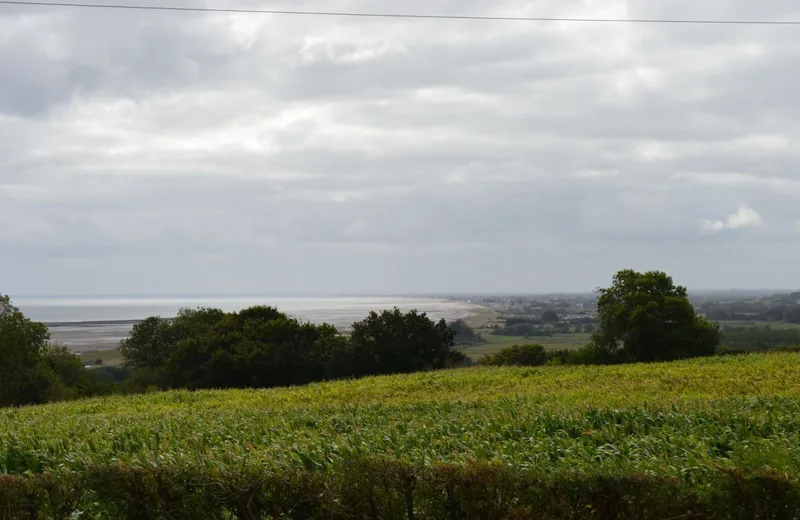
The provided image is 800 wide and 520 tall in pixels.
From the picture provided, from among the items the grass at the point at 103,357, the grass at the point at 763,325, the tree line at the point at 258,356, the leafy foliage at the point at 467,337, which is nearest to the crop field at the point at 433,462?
the tree line at the point at 258,356

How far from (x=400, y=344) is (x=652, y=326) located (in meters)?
14.6

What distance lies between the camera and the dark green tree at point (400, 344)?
44125 mm

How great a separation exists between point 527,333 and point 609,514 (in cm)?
9697

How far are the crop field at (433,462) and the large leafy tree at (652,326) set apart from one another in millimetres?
22262

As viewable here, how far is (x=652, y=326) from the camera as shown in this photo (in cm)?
4112

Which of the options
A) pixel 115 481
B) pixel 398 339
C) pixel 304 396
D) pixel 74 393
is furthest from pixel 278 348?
pixel 115 481

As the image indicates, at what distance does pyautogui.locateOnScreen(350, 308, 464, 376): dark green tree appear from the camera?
44.1m

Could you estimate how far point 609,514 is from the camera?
5.46m

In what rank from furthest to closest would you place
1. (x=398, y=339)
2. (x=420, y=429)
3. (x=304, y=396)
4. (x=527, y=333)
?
(x=527, y=333) → (x=398, y=339) → (x=304, y=396) → (x=420, y=429)

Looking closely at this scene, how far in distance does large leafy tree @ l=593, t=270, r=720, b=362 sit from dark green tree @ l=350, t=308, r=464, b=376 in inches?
364

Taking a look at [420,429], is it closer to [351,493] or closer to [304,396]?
[351,493]

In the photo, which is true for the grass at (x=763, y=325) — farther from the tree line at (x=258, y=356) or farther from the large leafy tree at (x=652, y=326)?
the tree line at (x=258, y=356)

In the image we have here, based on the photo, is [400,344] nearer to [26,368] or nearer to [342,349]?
[342,349]

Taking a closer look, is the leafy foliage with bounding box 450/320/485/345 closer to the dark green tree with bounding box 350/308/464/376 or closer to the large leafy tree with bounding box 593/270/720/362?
the dark green tree with bounding box 350/308/464/376
